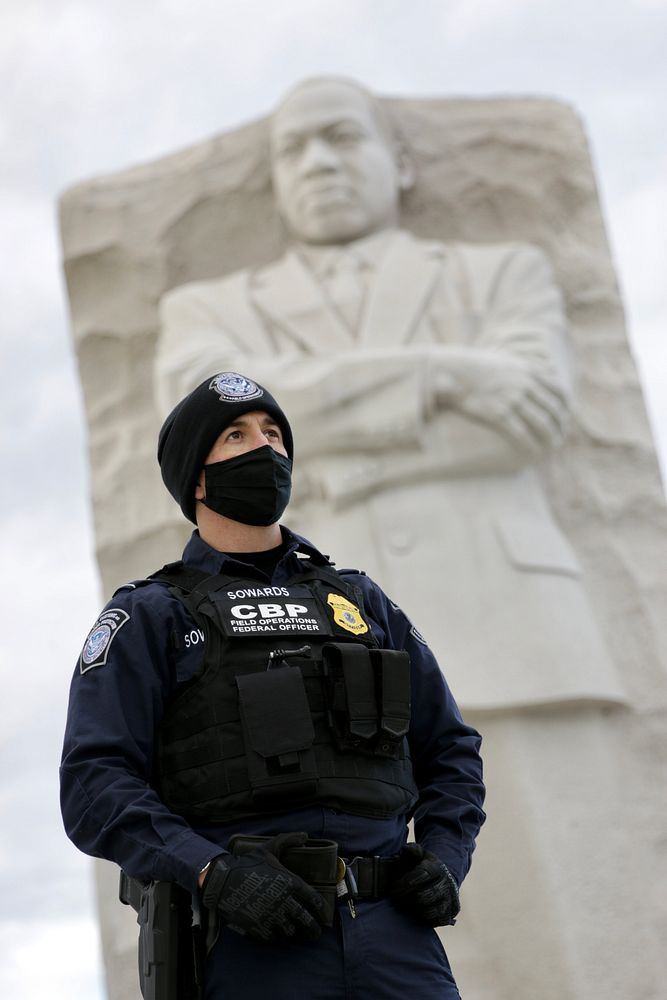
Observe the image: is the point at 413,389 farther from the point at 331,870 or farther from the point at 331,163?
the point at 331,870

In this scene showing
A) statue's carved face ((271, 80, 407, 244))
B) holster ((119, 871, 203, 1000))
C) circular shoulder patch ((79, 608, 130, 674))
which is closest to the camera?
holster ((119, 871, 203, 1000))

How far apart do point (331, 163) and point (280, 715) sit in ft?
11.5

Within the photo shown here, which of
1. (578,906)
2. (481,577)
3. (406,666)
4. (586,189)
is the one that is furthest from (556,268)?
(406,666)

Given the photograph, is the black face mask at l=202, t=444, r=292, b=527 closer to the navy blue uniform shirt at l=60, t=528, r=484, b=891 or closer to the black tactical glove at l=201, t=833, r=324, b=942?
the navy blue uniform shirt at l=60, t=528, r=484, b=891

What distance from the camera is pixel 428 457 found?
466cm

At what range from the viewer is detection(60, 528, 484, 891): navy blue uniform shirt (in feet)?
6.27

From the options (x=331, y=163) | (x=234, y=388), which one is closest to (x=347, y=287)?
(x=331, y=163)

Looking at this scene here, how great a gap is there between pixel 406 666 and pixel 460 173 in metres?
3.85

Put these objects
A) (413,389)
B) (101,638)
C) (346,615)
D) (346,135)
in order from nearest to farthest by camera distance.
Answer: (101,638)
(346,615)
(413,389)
(346,135)

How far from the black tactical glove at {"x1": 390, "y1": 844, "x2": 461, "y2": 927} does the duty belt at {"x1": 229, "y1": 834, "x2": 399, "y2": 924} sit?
25 millimetres

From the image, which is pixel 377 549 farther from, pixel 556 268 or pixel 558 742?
pixel 556 268

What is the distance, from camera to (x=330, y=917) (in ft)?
6.20

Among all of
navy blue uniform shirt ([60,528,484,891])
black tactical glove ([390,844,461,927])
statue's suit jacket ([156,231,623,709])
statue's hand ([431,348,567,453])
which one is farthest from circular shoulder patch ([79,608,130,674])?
statue's hand ([431,348,567,453])

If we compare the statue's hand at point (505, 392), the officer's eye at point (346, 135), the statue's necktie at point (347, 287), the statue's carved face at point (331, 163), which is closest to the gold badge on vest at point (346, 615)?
the statue's hand at point (505, 392)
